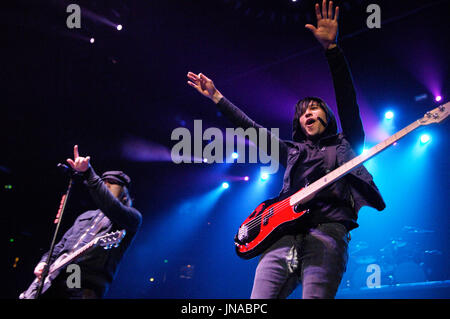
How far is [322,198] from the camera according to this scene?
1.79 m

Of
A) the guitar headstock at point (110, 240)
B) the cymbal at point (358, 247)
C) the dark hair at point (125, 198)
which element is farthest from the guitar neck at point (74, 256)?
the cymbal at point (358, 247)

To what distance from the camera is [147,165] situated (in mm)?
8617

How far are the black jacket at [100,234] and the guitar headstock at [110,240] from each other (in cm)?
9

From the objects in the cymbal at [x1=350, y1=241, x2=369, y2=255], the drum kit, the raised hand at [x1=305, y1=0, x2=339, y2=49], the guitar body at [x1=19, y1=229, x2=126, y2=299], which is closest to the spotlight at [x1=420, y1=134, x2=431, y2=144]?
the drum kit

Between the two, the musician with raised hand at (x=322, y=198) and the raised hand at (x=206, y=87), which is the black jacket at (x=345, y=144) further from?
the raised hand at (x=206, y=87)

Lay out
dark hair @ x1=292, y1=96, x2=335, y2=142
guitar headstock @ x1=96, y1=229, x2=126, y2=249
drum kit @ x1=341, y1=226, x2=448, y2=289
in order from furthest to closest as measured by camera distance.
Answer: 1. drum kit @ x1=341, y1=226, x2=448, y2=289
2. guitar headstock @ x1=96, y1=229, x2=126, y2=249
3. dark hair @ x1=292, y1=96, x2=335, y2=142

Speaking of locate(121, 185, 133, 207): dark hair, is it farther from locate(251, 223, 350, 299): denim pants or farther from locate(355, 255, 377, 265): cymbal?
locate(355, 255, 377, 265): cymbal

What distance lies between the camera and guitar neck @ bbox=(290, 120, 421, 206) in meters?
1.67

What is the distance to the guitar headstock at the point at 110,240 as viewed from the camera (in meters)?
3.12

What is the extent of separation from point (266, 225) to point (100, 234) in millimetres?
2336

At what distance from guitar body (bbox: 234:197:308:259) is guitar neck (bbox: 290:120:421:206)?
0.07 meters

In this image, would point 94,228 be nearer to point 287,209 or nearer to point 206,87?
point 206,87

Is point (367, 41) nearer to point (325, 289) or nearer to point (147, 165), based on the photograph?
point (325, 289)

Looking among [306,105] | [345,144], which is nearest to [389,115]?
[306,105]
